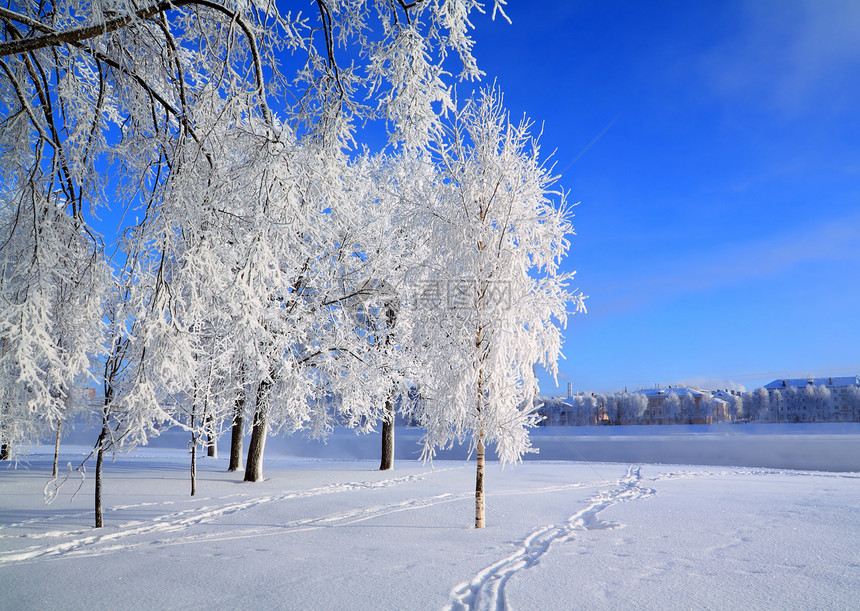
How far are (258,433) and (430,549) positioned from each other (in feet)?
27.9

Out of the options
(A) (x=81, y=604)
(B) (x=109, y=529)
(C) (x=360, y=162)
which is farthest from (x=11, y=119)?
(C) (x=360, y=162)

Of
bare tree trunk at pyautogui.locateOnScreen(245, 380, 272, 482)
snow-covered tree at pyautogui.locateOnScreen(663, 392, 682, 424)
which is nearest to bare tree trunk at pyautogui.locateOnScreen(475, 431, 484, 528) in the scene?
bare tree trunk at pyautogui.locateOnScreen(245, 380, 272, 482)

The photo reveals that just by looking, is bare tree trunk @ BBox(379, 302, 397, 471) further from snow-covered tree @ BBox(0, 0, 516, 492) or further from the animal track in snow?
snow-covered tree @ BBox(0, 0, 516, 492)

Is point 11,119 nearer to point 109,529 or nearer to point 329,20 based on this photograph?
point 329,20

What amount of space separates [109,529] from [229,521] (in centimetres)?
158

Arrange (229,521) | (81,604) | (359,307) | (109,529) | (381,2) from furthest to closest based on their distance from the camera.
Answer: (359,307) → (229,521) → (109,529) → (381,2) → (81,604)

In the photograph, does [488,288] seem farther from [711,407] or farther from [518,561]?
[711,407]

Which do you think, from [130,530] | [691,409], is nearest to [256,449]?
[130,530]

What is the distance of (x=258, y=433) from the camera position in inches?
504

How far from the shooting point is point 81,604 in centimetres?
402

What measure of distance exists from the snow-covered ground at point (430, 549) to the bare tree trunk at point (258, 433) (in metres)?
1.62

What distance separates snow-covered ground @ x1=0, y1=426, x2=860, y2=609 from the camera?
4102 mm

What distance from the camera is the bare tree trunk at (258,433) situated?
1220 centimetres

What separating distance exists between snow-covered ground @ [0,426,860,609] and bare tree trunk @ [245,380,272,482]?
162 cm
